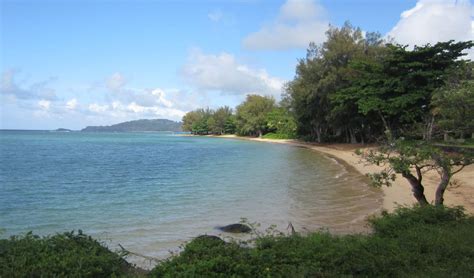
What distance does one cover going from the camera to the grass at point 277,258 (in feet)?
17.6

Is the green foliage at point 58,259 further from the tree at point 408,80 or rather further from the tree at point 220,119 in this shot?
the tree at point 220,119

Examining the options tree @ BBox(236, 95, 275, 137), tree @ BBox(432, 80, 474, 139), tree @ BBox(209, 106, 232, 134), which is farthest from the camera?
tree @ BBox(209, 106, 232, 134)

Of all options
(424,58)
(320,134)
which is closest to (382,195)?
(424,58)

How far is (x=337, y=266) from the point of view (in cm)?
577

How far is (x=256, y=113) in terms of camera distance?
105062 millimetres

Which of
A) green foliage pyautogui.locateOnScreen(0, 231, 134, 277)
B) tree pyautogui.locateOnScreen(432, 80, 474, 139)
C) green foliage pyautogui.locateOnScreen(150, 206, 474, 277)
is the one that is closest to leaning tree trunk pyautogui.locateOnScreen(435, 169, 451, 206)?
tree pyautogui.locateOnScreen(432, 80, 474, 139)

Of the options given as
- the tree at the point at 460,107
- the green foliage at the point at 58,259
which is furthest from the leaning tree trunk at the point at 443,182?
the green foliage at the point at 58,259

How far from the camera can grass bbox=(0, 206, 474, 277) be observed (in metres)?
5.37

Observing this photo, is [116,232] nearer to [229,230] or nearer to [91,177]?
[229,230]

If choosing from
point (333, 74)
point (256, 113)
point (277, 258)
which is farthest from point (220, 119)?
point (277, 258)

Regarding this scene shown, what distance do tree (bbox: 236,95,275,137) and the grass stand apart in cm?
9451

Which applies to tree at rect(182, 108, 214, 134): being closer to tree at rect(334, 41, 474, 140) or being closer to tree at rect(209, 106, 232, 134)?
tree at rect(209, 106, 232, 134)

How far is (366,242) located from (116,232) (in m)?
7.85

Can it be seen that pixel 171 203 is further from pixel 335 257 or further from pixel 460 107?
pixel 335 257
